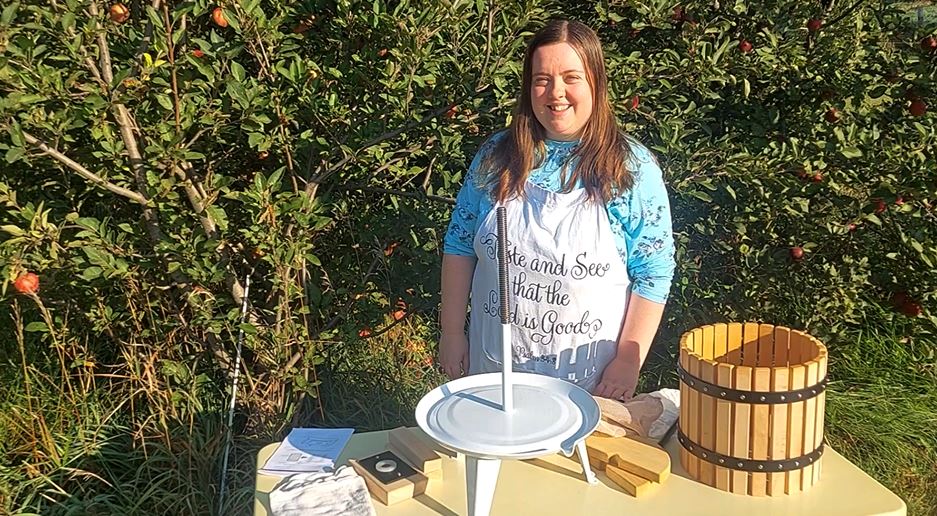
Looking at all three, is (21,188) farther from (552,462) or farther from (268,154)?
(552,462)

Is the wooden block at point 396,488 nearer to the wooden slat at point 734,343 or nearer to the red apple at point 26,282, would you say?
the wooden slat at point 734,343

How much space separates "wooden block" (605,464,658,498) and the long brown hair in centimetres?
78

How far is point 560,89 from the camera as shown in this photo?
231 centimetres

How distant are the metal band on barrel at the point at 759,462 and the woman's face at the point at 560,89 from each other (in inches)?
37.5

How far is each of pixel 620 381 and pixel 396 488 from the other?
82cm

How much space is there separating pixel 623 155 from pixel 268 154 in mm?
1610

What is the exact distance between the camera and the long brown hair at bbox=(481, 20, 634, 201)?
2336 millimetres

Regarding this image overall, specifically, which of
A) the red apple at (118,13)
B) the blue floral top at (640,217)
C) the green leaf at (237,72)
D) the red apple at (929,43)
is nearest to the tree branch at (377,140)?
the green leaf at (237,72)

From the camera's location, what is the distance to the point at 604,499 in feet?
6.11

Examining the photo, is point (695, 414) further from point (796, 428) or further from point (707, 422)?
point (796, 428)

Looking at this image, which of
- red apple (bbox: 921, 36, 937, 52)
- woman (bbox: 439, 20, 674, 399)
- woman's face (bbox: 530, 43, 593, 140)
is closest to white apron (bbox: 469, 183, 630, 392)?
woman (bbox: 439, 20, 674, 399)

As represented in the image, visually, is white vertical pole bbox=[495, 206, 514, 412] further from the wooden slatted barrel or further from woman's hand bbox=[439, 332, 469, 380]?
woman's hand bbox=[439, 332, 469, 380]

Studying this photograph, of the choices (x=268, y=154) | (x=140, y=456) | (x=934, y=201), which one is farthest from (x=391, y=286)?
(x=934, y=201)

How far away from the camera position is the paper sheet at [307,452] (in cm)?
203
